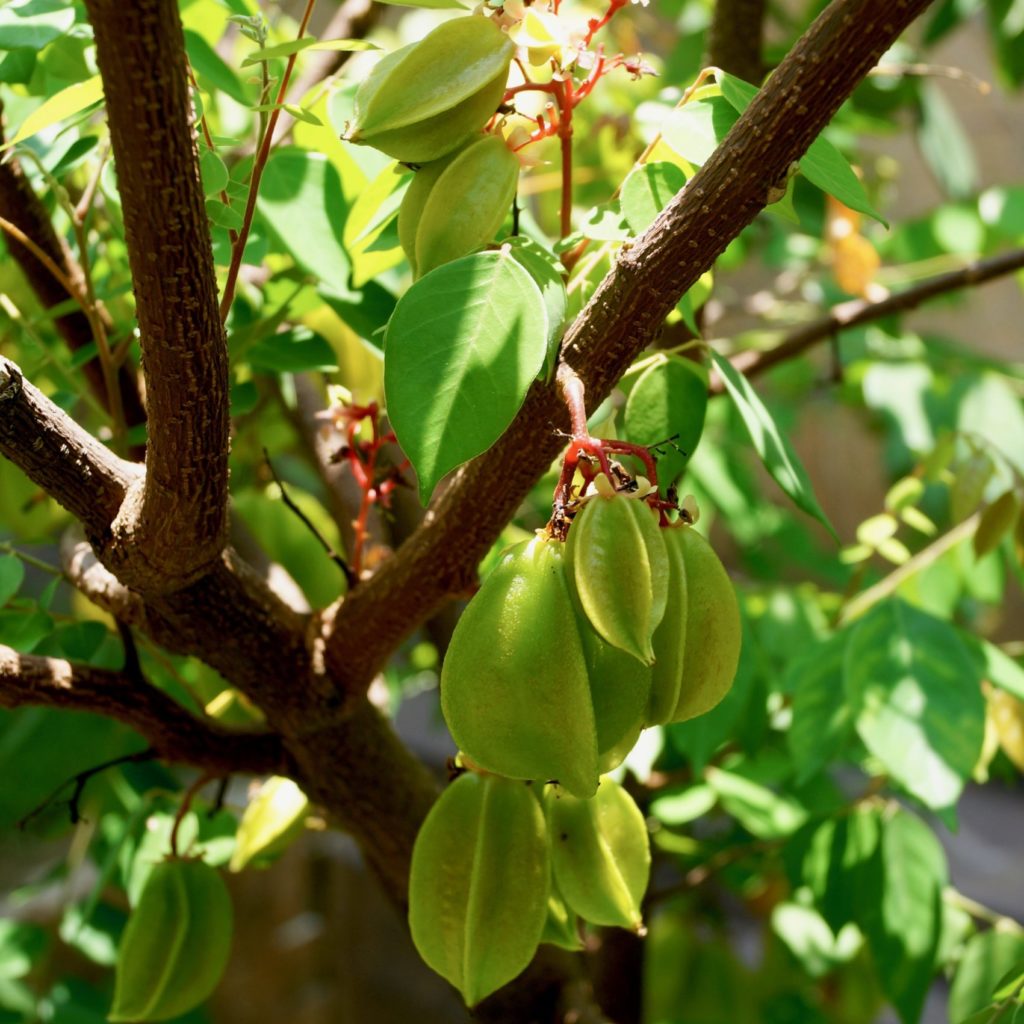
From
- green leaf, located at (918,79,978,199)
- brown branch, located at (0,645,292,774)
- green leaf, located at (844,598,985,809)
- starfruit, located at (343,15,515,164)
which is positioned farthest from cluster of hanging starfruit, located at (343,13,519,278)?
green leaf, located at (918,79,978,199)

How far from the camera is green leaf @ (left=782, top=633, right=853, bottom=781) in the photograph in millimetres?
612

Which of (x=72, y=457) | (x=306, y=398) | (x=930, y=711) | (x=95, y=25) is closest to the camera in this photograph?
(x=95, y=25)

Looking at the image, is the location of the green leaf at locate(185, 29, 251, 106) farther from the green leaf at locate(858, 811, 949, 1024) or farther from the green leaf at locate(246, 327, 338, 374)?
the green leaf at locate(858, 811, 949, 1024)

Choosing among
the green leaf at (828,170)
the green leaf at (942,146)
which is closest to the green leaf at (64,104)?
the green leaf at (828,170)

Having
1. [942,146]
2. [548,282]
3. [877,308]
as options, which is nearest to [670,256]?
[548,282]

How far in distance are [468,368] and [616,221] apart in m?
0.10

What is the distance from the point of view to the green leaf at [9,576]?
1.50 ft

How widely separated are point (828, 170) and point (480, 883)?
0.27 meters

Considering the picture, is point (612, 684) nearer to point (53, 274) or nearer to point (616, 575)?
point (616, 575)

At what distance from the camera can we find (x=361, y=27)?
78cm

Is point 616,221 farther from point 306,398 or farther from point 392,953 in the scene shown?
point 392,953

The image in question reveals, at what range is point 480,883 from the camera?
0.40 metres

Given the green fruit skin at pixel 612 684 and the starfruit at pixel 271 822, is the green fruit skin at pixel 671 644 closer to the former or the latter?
the green fruit skin at pixel 612 684

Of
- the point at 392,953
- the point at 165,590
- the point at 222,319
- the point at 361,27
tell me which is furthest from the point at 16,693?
the point at 392,953
